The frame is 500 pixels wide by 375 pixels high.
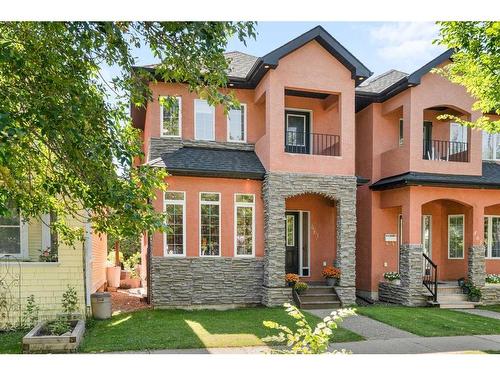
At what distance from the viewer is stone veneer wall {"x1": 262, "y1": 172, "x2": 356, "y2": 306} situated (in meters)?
10.2

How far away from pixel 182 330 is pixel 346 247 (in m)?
5.14

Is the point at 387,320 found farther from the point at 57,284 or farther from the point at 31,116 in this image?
the point at 31,116

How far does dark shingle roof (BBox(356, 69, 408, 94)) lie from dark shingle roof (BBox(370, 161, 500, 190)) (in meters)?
2.82

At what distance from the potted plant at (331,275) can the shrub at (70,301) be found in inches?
243

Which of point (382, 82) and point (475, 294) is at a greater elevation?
point (382, 82)

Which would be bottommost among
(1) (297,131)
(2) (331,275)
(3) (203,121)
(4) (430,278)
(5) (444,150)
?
(4) (430,278)

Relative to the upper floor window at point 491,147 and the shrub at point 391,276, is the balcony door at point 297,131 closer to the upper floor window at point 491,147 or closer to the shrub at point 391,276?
the shrub at point 391,276

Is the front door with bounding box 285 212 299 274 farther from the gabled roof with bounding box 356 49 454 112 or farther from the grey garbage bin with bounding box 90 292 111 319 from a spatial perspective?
the grey garbage bin with bounding box 90 292 111 319

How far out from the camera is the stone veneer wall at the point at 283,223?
10.2 meters

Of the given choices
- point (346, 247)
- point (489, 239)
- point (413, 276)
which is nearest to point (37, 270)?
point (346, 247)

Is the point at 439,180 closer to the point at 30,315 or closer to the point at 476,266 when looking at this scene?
the point at 476,266

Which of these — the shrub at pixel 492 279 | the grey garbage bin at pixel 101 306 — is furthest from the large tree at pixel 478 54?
the grey garbage bin at pixel 101 306

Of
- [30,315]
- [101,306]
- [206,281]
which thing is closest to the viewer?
[30,315]

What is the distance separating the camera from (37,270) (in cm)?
833
